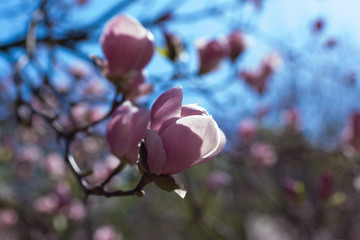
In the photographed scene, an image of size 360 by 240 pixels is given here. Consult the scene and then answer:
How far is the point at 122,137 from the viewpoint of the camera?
1.60 feet

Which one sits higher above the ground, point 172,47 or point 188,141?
point 188,141

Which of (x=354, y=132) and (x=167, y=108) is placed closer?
(x=167, y=108)

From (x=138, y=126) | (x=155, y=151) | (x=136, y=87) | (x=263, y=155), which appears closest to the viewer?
(x=155, y=151)

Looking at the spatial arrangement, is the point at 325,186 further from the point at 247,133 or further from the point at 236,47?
the point at 247,133

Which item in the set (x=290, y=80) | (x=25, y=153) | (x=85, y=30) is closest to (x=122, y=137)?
(x=85, y=30)

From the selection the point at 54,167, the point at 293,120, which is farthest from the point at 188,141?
the point at 54,167

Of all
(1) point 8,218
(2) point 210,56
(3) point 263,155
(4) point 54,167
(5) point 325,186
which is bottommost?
(1) point 8,218

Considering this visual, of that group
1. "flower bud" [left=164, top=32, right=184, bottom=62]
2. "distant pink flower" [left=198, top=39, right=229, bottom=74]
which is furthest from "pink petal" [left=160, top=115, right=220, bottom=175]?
"distant pink flower" [left=198, top=39, right=229, bottom=74]

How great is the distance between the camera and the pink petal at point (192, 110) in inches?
15.1

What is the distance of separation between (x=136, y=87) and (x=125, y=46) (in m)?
0.11

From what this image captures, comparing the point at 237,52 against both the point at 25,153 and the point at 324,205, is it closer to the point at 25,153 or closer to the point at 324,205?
the point at 324,205

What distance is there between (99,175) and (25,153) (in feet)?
4.57

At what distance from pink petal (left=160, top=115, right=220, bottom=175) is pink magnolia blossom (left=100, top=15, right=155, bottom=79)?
229mm

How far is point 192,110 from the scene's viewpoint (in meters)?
0.39
